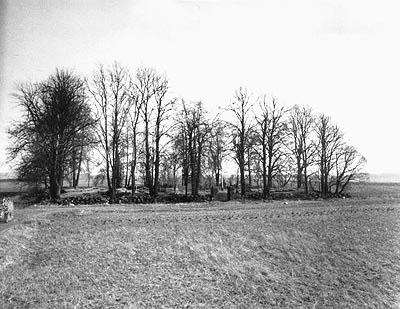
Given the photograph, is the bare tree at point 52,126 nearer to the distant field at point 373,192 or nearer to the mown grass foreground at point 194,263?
the mown grass foreground at point 194,263

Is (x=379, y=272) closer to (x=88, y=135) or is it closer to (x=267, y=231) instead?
(x=267, y=231)

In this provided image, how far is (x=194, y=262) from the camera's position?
32.4 ft

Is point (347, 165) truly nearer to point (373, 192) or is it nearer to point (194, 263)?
point (373, 192)

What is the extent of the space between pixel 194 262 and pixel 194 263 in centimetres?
6

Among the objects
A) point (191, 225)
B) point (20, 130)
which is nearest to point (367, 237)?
point (191, 225)

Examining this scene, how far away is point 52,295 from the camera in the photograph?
7.47 meters

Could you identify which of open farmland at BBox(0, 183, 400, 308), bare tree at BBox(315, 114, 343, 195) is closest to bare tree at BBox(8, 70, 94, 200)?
open farmland at BBox(0, 183, 400, 308)

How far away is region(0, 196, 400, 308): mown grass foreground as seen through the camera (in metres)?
7.94

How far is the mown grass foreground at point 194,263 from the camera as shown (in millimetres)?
7941

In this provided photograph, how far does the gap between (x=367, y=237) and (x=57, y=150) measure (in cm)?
2071

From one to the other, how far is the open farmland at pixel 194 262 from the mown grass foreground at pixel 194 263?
33mm

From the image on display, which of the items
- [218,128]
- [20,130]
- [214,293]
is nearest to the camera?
[214,293]

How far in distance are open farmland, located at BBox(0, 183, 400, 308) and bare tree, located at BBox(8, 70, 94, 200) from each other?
26.2ft

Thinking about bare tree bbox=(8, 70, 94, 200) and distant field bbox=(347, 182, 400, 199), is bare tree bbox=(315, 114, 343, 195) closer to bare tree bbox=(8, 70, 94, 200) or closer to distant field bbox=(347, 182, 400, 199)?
distant field bbox=(347, 182, 400, 199)
